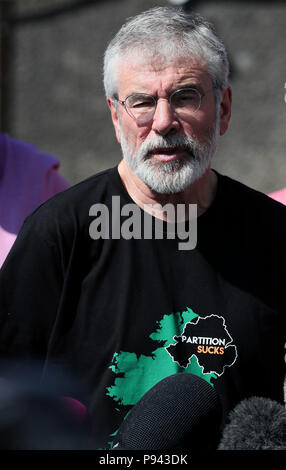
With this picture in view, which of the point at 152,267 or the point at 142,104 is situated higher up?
the point at 142,104

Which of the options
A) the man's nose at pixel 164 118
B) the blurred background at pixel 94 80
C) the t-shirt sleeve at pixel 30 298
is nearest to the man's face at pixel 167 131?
the man's nose at pixel 164 118

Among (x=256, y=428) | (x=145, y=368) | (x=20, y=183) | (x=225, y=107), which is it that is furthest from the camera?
(x=20, y=183)

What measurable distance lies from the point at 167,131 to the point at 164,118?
4 cm

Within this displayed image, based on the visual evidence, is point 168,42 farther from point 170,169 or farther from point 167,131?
point 170,169

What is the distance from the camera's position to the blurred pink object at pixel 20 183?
272cm

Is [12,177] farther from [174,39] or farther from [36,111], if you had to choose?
[36,111]

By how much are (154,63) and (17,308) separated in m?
0.85

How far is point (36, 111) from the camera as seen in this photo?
27.7 feet

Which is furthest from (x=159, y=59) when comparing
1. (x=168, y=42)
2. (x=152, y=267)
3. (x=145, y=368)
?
(x=145, y=368)

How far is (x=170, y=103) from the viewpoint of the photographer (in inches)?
82.4

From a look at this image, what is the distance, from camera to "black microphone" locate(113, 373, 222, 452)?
4.44 ft

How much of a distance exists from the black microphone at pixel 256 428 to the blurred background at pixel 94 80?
6675 mm

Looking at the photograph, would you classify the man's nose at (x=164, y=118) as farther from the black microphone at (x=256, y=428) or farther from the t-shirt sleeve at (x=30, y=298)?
the black microphone at (x=256, y=428)
